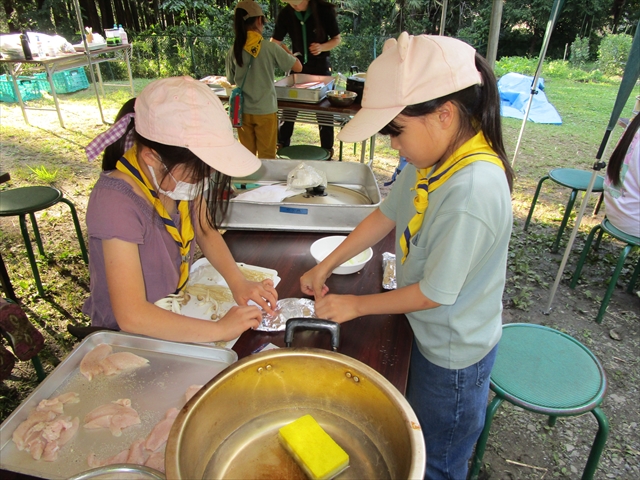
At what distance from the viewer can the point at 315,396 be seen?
991 mm

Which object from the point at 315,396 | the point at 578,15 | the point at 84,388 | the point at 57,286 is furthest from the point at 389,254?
the point at 578,15

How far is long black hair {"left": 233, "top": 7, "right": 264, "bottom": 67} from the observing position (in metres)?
3.95

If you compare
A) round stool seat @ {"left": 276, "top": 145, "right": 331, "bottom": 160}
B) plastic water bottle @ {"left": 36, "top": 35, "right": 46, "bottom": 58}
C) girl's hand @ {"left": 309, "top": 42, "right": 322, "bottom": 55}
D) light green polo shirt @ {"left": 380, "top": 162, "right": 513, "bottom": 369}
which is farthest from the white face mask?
plastic water bottle @ {"left": 36, "top": 35, "right": 46, "bottom": 58}

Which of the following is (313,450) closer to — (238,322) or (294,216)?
(238,322)

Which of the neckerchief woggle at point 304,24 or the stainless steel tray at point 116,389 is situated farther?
the neckerchief woggle at point 304,24

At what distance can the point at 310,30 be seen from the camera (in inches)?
202

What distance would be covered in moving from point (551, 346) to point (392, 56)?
1562 millimetres

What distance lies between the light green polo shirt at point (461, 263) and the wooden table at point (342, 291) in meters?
0.11

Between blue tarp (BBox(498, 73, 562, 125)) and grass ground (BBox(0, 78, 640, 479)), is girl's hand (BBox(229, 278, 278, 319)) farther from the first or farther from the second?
blue tarp (BBox(498, 73, 562, 125))

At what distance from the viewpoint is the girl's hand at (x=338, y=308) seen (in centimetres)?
125

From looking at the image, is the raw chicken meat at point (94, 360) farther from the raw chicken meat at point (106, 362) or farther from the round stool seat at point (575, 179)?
the round stool seat at point (575, 179)

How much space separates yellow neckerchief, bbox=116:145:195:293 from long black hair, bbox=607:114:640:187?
2993mm

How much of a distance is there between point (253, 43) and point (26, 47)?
4.19 metres

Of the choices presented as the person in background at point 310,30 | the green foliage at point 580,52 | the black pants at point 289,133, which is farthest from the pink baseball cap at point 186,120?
the green foliage at point 580,52
